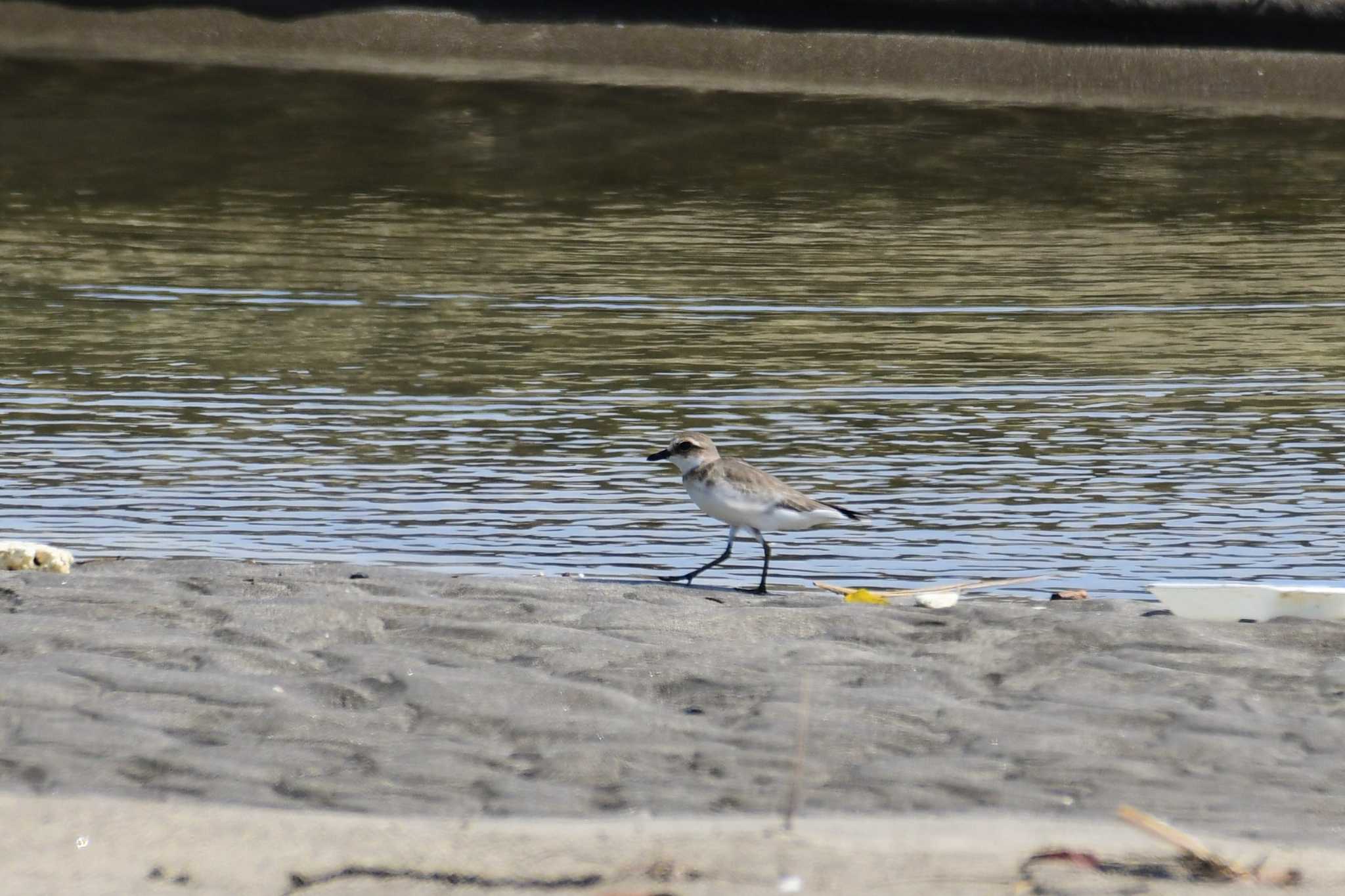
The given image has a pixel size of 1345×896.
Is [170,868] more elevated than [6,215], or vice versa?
[170,868]

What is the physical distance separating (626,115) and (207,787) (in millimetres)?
10963

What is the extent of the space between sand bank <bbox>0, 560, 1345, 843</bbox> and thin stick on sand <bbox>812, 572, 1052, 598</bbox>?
0.34 meters

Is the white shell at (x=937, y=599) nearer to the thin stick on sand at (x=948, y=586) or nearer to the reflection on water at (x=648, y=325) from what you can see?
the thin stick on sand at (x=948, y=586)

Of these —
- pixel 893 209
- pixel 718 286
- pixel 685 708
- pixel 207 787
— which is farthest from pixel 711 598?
pixel 893 209

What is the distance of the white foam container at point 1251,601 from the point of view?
226 inches

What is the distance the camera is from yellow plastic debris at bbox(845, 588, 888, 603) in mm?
6188

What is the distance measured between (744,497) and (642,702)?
4.76ft

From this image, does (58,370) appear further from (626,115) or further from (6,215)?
(626,115)

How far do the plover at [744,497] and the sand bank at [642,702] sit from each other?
31cm

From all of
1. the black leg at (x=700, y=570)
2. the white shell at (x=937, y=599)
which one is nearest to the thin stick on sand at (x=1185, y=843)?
the white shell at (x=937, y=599)

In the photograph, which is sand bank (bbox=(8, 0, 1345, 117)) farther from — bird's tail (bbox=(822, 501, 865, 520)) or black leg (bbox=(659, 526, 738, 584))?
bird's tail (bbox=(822, 501, 865, 520))

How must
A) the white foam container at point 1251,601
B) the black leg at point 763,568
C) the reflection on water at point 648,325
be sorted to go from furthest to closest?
the reflection on water at point 648,325 → the black leg at point 763,568 → the white foam container at point 1251,601

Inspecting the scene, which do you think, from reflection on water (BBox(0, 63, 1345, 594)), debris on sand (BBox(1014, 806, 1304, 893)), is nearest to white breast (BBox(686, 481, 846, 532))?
reflection on water (BBox(0, 63, 1345, 594))

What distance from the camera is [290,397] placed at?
9.22 m
